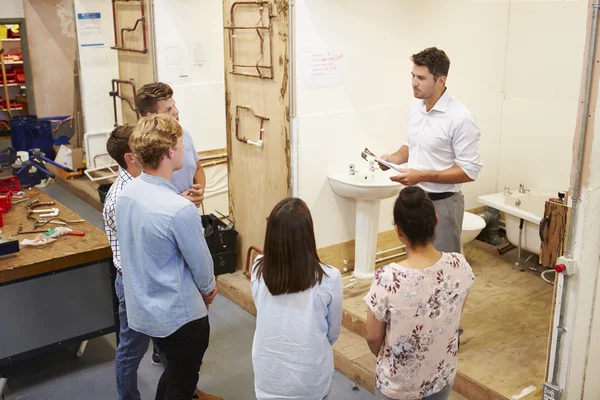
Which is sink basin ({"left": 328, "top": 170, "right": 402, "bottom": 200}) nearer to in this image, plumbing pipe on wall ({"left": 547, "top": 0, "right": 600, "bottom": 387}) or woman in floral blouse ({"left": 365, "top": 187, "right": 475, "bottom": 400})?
plumbing pipe on wall ({"left": 547, "top": 0, "right": 600, "bottom": 387})

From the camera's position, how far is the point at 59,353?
13.5ft

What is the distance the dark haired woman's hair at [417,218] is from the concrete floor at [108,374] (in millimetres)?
1592

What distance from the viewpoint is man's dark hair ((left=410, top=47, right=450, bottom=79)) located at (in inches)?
134

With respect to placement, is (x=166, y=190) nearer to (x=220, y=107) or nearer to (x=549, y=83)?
(x=549, y=83)

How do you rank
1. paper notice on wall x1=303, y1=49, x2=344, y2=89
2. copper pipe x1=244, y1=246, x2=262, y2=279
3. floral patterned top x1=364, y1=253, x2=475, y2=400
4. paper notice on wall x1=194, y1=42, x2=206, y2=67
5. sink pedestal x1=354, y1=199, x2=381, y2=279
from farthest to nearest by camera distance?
paper notice on wall x1=194, y1=42, x2=206, y2=67, copper pipe x1=244, y1=246, x2=262, y2=279, sink pedestal x1=354, y1=199, x2=381, y2=279, paper notice on wall x1=303, y1=49, x2=344, y2=89, floral patterned top x1=364, y1=253, x2=475, y2=400

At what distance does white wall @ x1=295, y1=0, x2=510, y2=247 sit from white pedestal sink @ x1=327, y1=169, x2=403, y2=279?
0.44 feet

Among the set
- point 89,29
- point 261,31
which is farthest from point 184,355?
point 89,29

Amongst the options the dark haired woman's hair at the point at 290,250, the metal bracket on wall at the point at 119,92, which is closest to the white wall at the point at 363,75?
the dark haired woman's hair at the point at 290,250

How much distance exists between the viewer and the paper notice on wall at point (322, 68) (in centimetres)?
438

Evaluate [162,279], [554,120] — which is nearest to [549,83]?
[554,120]

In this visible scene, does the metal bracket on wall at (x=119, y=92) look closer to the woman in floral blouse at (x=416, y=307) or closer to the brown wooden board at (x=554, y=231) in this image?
the brown wooden board at (x=554, y=231)

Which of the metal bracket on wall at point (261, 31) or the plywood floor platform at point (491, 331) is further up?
the metal bracket on wall at point (261, 31)

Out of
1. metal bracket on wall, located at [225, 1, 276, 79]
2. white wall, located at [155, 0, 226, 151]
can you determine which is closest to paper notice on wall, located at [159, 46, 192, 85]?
white wall, located at [155, 0, 226, 151]

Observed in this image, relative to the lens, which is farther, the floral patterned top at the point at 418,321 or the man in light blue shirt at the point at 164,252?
the man in light blue shirt at the point at 164,252
